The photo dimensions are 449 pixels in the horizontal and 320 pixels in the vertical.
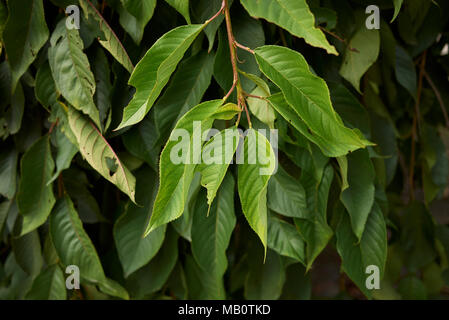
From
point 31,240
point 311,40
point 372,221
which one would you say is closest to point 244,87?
point 311,40

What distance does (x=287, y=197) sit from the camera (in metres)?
0.56

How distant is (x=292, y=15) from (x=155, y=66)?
13cm

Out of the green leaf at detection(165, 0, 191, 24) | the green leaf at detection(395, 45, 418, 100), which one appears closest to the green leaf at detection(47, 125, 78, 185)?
the green leaf at detection(165, 0, 191, 24)

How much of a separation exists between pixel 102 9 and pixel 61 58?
85 mm

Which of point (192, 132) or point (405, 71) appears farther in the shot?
point (405, 71)

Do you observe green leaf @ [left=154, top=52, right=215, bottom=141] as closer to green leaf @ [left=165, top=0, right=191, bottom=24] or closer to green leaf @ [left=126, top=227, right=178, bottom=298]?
green leaf @ [left=165, top=0, right=191, bottom=24]

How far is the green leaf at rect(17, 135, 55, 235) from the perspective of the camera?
1.95 feet

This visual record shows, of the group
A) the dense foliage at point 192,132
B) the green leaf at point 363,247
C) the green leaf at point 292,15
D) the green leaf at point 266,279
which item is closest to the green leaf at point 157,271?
the dense foliage at point 192,132

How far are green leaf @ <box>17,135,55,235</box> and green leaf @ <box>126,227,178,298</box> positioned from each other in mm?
157

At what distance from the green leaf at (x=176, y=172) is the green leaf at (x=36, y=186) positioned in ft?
0.96

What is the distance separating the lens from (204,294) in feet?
2.22

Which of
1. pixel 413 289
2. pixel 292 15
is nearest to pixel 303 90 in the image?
pixel 292 15

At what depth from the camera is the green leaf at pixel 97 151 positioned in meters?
0.52

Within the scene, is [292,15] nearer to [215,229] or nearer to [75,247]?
[215,229]
